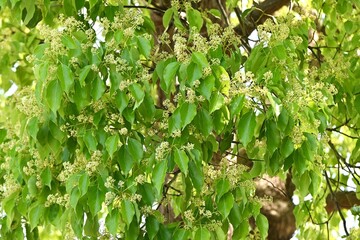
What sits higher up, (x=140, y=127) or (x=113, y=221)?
(x=140, y=127)

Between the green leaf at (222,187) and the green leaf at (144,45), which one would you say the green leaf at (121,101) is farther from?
the green leaf at (222,187)

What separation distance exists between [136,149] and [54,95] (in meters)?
0.32

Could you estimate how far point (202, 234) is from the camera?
2.77m

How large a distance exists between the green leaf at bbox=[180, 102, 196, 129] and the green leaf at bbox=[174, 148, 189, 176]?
0.09 meters

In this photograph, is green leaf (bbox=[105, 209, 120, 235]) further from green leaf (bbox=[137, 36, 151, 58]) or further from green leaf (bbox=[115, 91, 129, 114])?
green leaf (bbox=[137, 36, 151, 58])

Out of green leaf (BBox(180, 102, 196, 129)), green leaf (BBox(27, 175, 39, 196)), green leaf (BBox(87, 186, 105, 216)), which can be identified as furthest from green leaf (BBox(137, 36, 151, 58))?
green leaf (BBox(27, 175, 39, 196))

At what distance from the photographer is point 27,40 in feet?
15.0

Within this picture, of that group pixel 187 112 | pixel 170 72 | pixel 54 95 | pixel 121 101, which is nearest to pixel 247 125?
pixel 187 112

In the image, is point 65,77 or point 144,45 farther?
point 144,45

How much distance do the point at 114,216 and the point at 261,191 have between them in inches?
88.0

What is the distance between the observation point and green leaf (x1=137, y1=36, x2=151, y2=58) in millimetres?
2846

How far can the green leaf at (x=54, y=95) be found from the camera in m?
2.70

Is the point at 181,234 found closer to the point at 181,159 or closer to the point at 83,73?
the point at 181,159

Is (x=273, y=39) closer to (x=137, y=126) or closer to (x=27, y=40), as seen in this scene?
(x=137, y=126)
